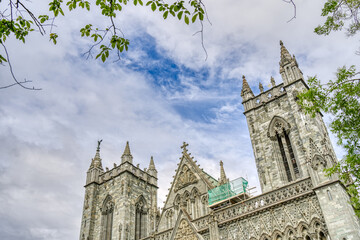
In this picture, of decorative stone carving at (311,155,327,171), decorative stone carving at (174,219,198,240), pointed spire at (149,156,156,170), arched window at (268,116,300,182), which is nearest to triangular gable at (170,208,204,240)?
decorative stone carving at (174,219,198,240)

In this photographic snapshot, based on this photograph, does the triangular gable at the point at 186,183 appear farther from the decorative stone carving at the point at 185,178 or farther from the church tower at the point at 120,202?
the church tower at the point at 120,202

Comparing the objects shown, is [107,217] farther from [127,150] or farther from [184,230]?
[184,230]

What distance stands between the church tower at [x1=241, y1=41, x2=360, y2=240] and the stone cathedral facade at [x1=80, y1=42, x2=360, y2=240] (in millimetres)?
45

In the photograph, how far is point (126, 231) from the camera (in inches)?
1056

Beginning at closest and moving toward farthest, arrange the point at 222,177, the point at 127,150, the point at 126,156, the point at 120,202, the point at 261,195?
the point at 261,195 < the point at 222,177 < the point at 120,202 < the point at 126,156 < the point at 127,150

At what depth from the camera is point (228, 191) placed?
70.8 feet

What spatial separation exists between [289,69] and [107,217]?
20226 millimetres

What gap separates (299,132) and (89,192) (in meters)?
20.5

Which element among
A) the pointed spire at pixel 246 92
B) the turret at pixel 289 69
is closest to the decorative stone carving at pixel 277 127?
the turret at pixel 289 69

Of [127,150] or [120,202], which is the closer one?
[120,202]

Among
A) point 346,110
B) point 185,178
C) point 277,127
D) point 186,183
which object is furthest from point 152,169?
point 346,110

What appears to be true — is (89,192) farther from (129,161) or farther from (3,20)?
(3,20)

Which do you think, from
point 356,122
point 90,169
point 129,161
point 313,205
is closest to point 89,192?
point 90,169

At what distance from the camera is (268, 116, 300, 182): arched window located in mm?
20547
